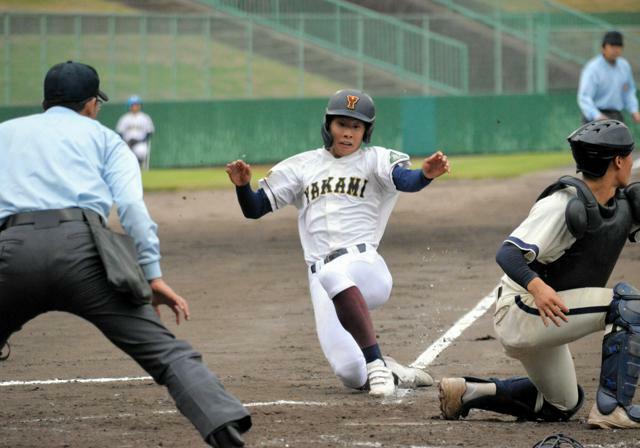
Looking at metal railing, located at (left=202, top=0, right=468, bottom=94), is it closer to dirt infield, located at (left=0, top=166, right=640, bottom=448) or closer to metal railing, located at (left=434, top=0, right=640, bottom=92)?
metal railing, located at (left=434, top=0, right=640, bottom=92)

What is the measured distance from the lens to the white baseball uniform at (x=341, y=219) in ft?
23.5

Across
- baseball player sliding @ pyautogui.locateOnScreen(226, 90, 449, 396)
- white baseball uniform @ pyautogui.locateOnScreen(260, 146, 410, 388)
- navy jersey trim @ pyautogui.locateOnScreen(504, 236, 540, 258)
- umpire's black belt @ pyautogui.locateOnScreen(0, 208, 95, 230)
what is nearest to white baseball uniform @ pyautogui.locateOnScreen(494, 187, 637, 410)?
navy jersey trim @ pyautogui.locateOnScreen(504, 236, 540, 258)

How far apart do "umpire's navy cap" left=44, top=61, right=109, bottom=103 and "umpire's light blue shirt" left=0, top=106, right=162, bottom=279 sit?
0.46ft

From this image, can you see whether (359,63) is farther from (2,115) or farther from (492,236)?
(492,236)

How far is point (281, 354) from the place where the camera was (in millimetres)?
8547

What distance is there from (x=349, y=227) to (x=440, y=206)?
10.7 meters

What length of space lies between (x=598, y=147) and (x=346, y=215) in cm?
191

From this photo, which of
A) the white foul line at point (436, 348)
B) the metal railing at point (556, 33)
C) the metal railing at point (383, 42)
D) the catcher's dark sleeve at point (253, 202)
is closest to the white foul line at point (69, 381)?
the white foul line at point (436, 348)

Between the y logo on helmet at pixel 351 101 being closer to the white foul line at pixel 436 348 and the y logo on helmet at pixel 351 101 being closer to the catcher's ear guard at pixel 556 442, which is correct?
the white foul line at pixel 436 348

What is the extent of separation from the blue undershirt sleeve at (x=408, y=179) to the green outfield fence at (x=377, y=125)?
2050 cm

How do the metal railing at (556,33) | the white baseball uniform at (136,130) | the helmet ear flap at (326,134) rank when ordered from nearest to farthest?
the helmet ear flap at (326,134) → the white baseball uniform at (136,130) → the metal railing at (556,33)

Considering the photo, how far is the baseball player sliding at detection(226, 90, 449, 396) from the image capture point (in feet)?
22.9

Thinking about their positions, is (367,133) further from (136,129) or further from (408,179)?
(136,129)

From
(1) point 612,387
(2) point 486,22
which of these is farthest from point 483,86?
(1) point 612,387
